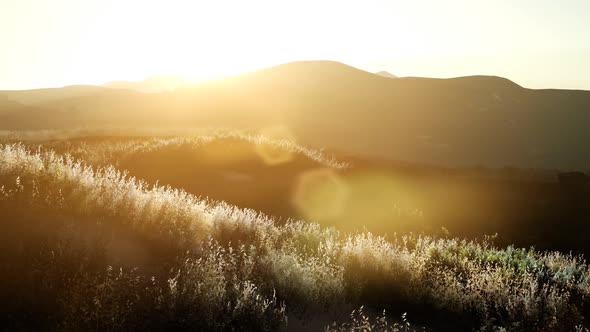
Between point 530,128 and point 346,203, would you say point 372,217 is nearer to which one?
point 346,203

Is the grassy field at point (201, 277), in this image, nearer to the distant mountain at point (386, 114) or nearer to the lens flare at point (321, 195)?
the lens flare at point (321, 195)

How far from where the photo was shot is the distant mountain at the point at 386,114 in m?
83.9

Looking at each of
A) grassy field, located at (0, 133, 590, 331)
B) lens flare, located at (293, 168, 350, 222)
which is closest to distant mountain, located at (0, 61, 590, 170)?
lens flare, located at (293, 168, 350, 222)

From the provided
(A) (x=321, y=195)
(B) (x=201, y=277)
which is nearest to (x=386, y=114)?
(A) (x=321, y=195)

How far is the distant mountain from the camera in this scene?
83.9 metres

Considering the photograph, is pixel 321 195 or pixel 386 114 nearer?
pixel 321 195

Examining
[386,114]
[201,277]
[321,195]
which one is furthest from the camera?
[386,114]

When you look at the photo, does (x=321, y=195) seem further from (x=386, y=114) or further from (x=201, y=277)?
(x=386, y=114)

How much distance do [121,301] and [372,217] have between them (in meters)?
15.4

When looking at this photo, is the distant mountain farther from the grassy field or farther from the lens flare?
the grassy field

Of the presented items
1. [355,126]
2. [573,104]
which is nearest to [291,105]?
[355,126]

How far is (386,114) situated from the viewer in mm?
97438

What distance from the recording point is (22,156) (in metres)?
8.41

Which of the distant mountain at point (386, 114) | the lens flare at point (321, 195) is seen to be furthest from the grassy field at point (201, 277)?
the distant mountain at point (386, 114)
